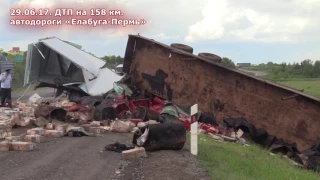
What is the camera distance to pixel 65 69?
1994 cm

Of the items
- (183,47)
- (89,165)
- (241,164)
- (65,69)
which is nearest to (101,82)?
(65,69)

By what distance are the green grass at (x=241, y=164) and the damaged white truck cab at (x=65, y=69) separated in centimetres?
874

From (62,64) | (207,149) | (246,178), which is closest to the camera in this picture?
(246,178)

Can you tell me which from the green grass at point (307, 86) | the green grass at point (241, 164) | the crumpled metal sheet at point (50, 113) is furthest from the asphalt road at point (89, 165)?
the green grass at point (307, 86)

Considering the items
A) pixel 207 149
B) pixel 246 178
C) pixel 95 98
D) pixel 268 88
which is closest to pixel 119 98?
pixel 95 98

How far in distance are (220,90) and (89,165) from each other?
719 centimetres

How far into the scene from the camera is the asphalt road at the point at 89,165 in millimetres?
6336

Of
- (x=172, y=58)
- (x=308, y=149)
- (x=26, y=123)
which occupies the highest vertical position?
(x=172, y=58)

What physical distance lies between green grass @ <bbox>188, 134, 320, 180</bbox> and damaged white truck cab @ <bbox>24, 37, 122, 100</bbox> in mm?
8741

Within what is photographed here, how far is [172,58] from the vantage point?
564 inches

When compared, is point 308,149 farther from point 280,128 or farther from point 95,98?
point 95,98

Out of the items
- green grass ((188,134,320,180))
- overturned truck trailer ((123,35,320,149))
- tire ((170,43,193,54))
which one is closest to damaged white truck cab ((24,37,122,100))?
overturned truck trailer ((123,35,320,149))

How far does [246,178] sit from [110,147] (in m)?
2.58

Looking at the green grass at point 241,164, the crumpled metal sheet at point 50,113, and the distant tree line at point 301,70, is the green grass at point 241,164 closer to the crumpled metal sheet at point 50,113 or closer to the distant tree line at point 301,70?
the crumpled metal sheet at point 50,113
